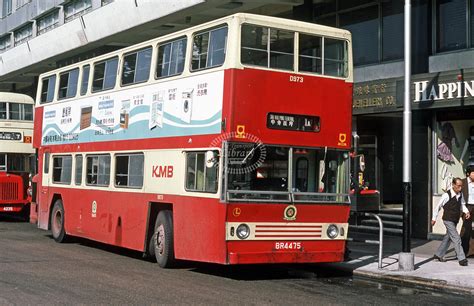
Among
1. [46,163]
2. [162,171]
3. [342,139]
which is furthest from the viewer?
[46,163]

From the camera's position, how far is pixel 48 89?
18391mm

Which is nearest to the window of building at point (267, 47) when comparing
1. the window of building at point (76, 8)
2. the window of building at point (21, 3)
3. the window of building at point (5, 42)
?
the window of building at point (76, 8)

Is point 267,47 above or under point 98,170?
above

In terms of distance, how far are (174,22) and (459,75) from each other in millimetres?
11979

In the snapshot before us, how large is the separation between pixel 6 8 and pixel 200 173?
38.6 meters

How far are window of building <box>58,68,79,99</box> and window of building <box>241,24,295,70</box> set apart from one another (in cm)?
697

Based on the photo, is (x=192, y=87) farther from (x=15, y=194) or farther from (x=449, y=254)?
(x=15, y=194)

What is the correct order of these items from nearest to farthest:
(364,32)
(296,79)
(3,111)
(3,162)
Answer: (296,79), (364,32), (3,162), (3,111)

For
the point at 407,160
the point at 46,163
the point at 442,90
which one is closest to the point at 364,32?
the point at 442,90

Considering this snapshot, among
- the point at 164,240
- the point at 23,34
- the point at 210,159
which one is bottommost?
the point at 164,240

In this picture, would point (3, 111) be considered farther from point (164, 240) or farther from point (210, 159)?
point (210, 159)

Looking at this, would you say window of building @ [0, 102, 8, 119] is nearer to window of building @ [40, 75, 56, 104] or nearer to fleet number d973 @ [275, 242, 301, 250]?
window of building @ [40, 75, 56, 104]

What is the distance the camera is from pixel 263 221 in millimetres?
11039

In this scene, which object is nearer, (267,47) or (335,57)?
(267,47)
